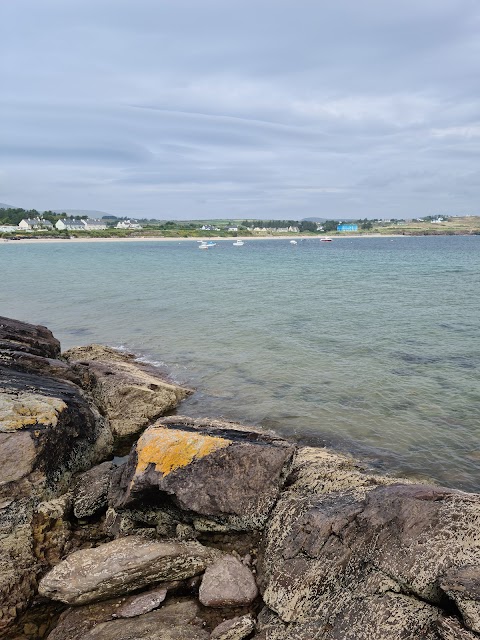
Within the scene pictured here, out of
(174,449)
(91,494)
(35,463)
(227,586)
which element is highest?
(174,449)

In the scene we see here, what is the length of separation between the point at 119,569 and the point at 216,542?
1.58 metres

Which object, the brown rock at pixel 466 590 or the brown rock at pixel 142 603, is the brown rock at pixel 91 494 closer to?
the brown rock at pixel 142 603

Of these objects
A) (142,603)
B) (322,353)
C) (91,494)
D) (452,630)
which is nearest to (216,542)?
(142,603)

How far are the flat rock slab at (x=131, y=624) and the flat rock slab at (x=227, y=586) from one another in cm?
24

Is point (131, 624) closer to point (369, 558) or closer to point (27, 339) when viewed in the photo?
point (369, 558)

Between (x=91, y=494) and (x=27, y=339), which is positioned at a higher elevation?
(x=27, y=339)

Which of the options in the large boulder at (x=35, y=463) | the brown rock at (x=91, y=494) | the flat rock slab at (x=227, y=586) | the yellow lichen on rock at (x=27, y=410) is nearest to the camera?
the flat rock slab at (x=227, y=586)

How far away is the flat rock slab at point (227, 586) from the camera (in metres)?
6.21

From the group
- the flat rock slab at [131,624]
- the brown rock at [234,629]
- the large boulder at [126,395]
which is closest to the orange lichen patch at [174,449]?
the flat rock slab at [131,624]

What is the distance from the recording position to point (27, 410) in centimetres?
864

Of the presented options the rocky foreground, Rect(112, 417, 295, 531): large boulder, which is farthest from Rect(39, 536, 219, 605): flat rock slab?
Rect(112, 417, 295, 531): large boulder

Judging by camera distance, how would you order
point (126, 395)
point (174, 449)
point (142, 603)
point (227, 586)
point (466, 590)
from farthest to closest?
point (126, 395)
point (174, 449)
point (227, 586)
point (142, 603)
point (466, 590)

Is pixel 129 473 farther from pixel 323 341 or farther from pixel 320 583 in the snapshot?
pixel 323 341

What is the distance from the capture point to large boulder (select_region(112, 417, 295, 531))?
7109 mm
